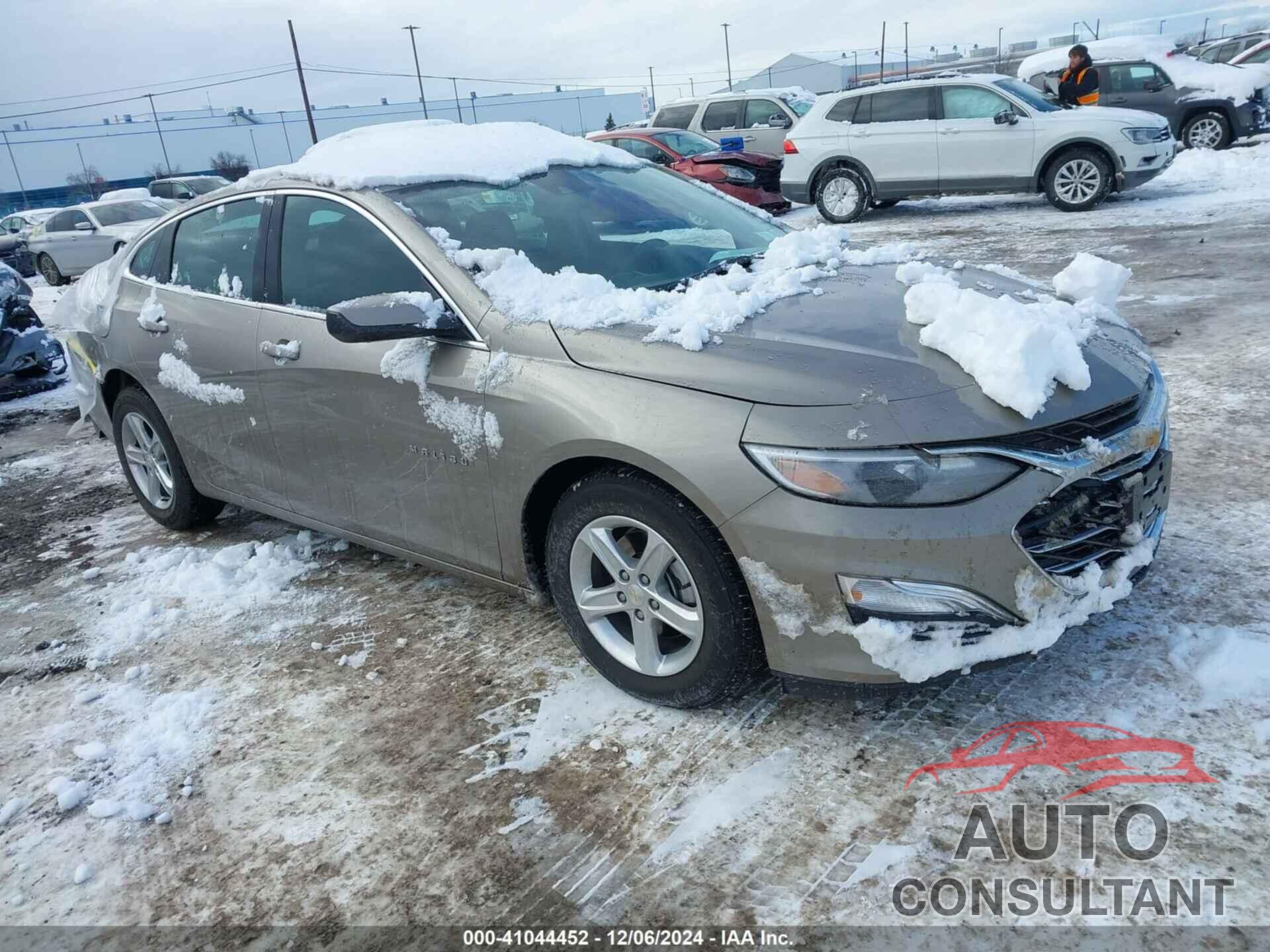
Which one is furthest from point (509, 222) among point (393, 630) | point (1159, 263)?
point (1159, 263)

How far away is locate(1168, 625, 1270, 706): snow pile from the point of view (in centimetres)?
257

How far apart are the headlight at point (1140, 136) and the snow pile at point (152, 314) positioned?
10.9 meters

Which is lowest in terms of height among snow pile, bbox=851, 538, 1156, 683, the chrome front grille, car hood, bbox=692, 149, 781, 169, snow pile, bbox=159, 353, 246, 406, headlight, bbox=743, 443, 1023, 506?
snow pile, bbox=851, 538, 1156, 683

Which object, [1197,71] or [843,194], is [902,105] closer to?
[843,194]

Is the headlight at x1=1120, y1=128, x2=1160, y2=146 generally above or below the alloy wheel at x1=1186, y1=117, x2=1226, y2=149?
above

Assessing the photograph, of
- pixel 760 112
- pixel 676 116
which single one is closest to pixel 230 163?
pixel 676 116

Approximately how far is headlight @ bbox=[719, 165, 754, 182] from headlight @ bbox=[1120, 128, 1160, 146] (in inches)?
183

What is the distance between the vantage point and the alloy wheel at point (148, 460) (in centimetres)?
452

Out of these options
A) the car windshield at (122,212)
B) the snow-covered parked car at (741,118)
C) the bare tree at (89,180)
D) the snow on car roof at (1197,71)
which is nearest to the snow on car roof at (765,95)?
the snow-covered parked car at (741,118)

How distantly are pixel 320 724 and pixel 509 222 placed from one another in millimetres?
1764

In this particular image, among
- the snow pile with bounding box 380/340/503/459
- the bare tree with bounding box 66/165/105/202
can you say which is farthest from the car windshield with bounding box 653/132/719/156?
the bare tree with bounding box 66/165/105/202

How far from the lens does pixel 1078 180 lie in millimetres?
11617

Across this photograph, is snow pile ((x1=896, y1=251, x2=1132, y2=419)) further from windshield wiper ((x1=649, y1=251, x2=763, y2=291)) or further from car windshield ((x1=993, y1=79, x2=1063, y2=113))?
car windshield ((x1=993, y1=79, x2=1063, y2=113))

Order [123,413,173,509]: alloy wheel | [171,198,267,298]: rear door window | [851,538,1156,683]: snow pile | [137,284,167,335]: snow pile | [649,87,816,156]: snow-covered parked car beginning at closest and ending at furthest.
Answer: [851,538,1156,683]: snow pile < [171,198,267,298]: rear door window < [137,284,167,335]: snow pile < [123,413,173,509]: alloy wheel < [649,87,816,156]: snow-covered parked car
